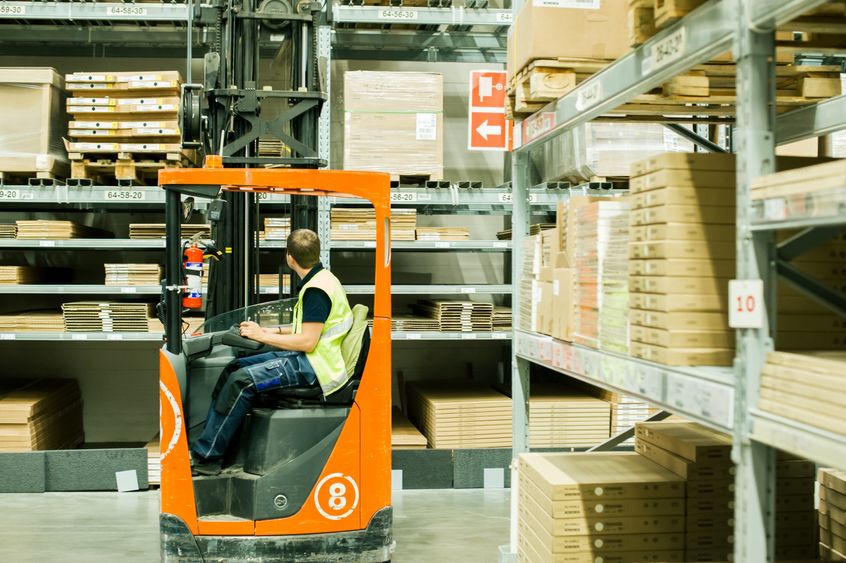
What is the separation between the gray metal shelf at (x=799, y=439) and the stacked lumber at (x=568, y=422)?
20.7 ft

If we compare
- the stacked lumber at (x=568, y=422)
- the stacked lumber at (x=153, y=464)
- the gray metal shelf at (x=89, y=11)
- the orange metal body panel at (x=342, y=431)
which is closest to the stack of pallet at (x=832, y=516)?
the orange metal body panel at (x=342, y=431)

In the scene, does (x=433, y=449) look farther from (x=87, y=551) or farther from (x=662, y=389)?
(x=662, y=389)

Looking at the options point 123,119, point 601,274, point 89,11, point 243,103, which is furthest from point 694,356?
point 89,11

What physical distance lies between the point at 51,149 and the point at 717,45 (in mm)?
7674

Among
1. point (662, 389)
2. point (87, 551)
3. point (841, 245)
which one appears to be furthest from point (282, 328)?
point (841, 245)

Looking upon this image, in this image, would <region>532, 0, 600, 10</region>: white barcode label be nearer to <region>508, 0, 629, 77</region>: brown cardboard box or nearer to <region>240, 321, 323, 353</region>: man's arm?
<region>508, 0, 629, 77</region>: brown cardboard box

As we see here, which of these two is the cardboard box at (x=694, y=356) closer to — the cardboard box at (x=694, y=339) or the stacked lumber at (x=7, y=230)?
the cardboard box at (x=694, y=339)

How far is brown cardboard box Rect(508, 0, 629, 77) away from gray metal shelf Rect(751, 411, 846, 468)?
89.4 inches

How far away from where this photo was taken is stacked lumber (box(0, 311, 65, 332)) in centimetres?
848

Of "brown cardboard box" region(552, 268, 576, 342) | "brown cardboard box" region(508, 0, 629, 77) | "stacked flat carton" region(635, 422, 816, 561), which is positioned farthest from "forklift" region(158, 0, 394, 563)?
"stacked flat carton" region(635, 422, 816, 561)

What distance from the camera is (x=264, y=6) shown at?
674 cm

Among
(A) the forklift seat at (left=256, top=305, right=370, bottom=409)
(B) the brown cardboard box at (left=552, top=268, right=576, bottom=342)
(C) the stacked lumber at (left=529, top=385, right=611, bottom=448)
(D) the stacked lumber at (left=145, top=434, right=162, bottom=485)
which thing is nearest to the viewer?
(B) the brown cardboard box at (left=552, top=268, right=576, bottom=342)

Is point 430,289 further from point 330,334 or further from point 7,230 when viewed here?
point 7,230

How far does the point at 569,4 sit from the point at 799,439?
2579mm
